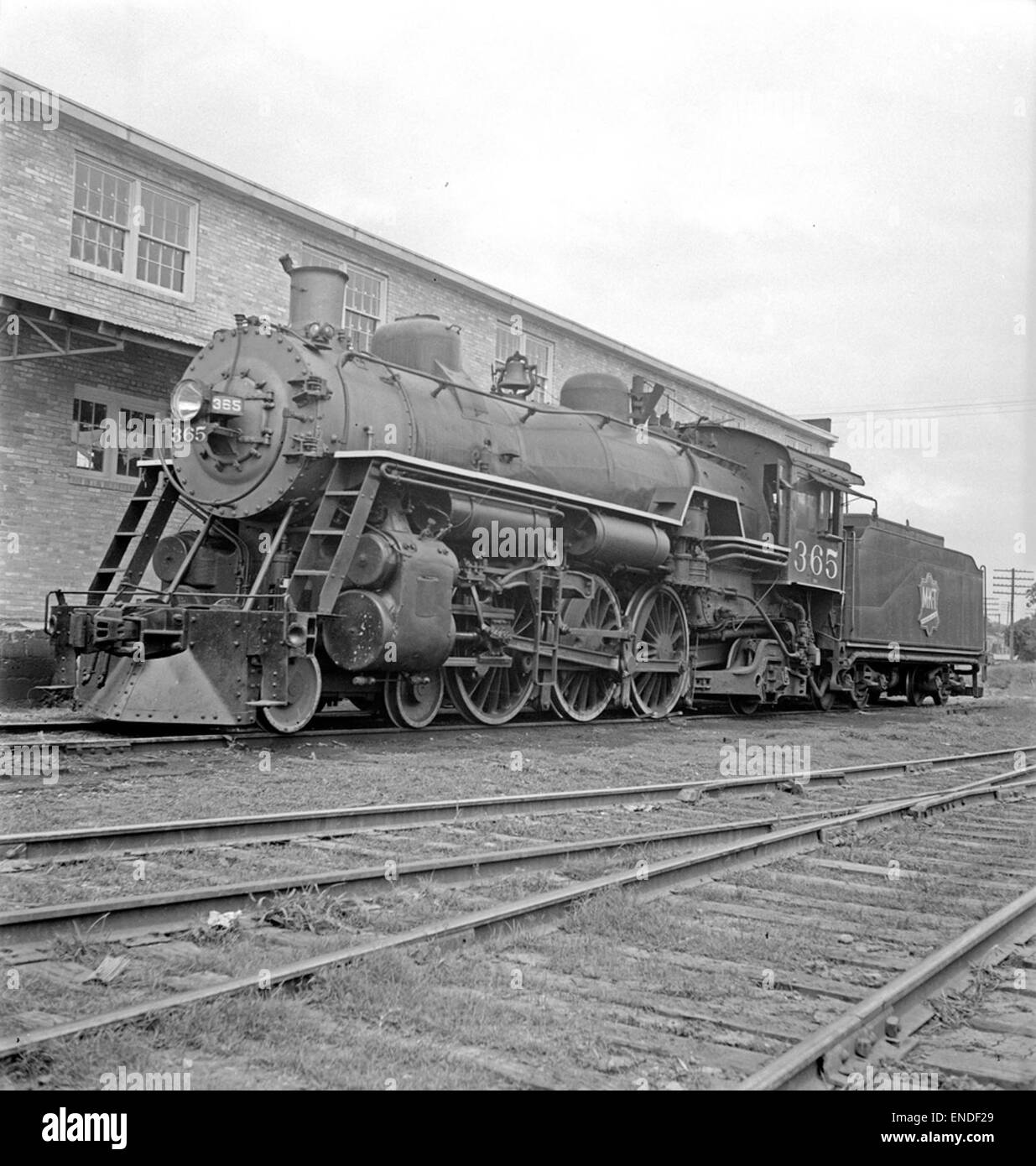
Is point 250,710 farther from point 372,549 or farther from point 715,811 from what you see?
point 715,811

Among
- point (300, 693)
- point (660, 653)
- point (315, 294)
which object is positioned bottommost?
point (300, 693)

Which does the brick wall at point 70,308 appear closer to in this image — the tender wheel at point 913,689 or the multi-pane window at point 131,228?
the multi-pane window at point 131,228

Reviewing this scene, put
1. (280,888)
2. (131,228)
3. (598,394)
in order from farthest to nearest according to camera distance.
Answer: (131,228) < (598,394) < (280,888)

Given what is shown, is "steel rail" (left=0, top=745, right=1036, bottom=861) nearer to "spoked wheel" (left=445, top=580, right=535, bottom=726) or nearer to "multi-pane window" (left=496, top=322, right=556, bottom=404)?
"spoked wheel" (left=445, top=580, right=535, bottom=726)

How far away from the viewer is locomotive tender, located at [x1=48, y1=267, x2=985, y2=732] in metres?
8.95

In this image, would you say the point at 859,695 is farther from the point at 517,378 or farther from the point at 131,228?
the point at 131,228

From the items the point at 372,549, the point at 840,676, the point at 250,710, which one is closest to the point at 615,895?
the point at 250,710

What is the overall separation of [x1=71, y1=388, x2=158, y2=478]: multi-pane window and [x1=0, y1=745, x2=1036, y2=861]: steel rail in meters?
9.42

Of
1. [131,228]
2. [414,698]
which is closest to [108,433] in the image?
[131,228]

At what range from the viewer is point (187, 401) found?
9883 mm

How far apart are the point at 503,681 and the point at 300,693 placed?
3.25 meters

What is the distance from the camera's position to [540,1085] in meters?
2.74

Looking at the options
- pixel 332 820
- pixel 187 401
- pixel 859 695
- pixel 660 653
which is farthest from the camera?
pixel 859 695

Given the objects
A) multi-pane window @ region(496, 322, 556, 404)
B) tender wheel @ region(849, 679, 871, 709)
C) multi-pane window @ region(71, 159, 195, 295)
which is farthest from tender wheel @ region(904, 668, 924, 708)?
multi-pane window @ region(71, 159, 195, 295)
